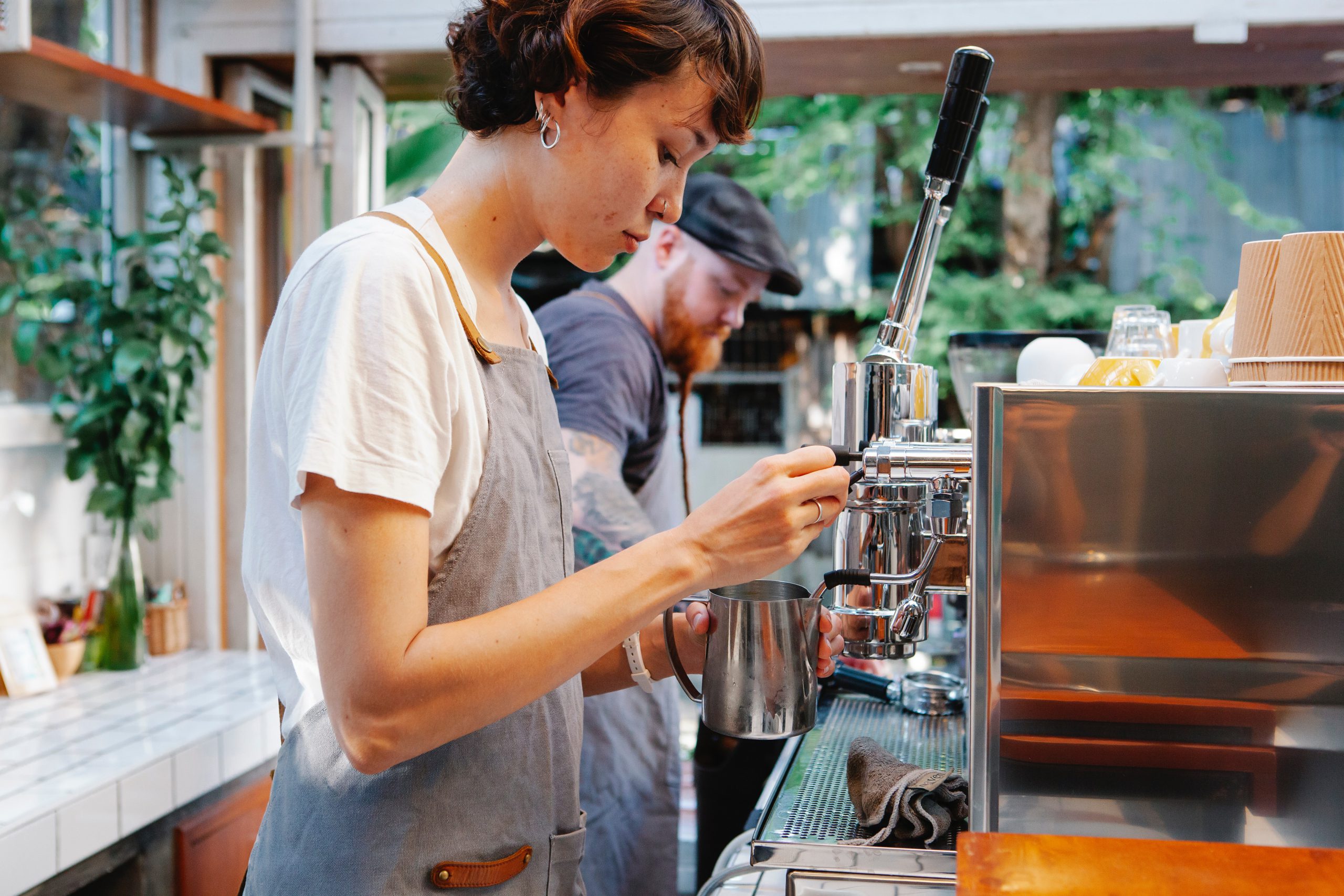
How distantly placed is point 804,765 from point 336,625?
55cm

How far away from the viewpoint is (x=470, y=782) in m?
0.83

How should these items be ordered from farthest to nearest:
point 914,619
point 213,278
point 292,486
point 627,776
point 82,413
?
point 213,278, point 82,413, point 627,776, point 914,619, point 292,486

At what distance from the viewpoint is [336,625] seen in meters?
0.68

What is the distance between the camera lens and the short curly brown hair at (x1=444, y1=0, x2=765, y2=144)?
0.81 m

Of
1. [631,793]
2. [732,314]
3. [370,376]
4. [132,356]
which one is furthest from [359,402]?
[132,356]

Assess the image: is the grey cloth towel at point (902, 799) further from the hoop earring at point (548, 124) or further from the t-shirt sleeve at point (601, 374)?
the t-shirt sleeve at point (601, 374)

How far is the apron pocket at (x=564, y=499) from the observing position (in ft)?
3.07

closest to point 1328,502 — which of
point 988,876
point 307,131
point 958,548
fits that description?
point 958,548

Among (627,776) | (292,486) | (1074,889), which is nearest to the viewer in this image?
(1074,889)

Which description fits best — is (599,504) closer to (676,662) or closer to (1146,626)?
(676,662)

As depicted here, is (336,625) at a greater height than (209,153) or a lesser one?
lesser

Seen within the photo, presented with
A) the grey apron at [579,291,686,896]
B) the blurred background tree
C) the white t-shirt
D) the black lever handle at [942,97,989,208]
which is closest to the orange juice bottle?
the black lever handle at [942,97,989,208]

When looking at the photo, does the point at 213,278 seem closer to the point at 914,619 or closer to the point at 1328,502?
the point at 914,619

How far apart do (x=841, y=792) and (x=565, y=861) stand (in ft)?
0.84
